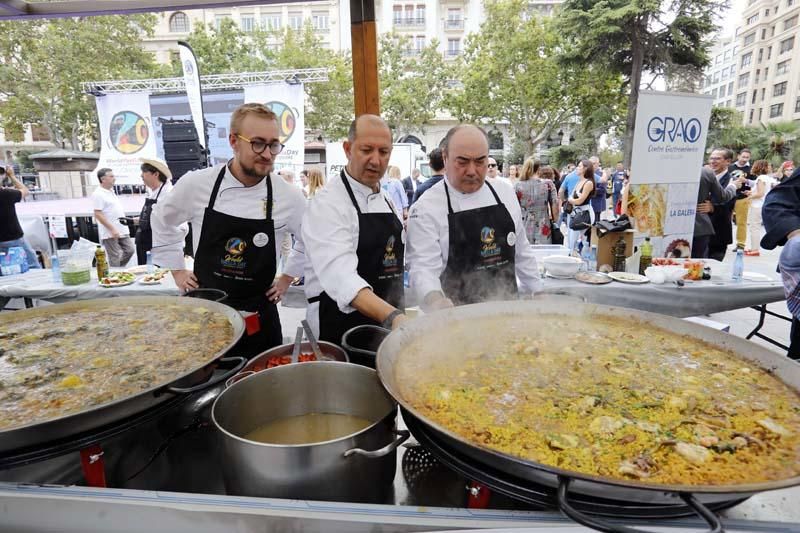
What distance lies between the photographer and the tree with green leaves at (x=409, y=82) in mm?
29141

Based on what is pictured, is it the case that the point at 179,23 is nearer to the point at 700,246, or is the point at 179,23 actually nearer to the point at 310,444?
the point at 700,246

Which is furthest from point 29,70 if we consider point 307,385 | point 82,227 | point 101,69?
point 307,385

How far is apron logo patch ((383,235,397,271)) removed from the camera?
7.34 feet

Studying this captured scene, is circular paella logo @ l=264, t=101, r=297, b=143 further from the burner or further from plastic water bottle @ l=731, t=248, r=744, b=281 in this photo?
the burner

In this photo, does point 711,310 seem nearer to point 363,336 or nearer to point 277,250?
point 363,336

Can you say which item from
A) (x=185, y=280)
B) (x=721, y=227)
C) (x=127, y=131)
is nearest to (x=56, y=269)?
(x=185, y=280)

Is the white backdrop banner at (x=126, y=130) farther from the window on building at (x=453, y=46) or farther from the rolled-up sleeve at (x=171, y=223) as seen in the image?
the window on building at (x=453, y=46)

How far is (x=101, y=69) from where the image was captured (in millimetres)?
22125

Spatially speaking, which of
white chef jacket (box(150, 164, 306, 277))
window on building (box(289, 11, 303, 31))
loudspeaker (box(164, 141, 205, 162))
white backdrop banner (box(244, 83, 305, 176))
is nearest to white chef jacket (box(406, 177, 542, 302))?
white chef jacket (box(150, 164, 306, 277))

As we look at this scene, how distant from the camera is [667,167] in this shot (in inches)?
179

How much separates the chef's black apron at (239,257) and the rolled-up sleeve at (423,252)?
32.2 inches

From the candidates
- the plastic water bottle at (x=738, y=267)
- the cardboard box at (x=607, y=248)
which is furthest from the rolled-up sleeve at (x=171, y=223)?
the plastic water bottle at (x=738, y=267)

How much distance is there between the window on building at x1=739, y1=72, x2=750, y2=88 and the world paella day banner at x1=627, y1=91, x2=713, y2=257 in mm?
67107

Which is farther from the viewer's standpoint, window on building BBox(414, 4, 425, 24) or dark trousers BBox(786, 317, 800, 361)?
window on building BBox(414, 4, 425, 24)
